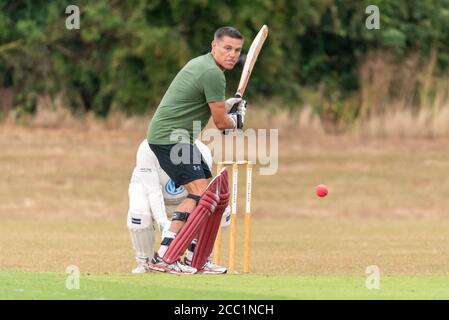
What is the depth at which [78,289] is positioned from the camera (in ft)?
35.5

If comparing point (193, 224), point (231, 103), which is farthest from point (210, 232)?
point (231, 103)

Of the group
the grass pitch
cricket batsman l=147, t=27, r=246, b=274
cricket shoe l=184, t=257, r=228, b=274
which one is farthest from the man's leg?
the grass pitch

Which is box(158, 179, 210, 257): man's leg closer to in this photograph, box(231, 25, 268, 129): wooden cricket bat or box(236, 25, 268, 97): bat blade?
box(231, 25, 268, 129): wooden cricket bat

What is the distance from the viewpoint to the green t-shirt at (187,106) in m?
12.4

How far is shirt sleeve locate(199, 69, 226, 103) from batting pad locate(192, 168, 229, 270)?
30.0 inches

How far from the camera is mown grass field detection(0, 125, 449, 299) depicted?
11406 mm

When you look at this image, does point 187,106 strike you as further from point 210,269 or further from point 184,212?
point 210,269

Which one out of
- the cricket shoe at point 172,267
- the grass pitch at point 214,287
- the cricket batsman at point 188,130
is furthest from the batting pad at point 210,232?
the grass pitch at point 214,287

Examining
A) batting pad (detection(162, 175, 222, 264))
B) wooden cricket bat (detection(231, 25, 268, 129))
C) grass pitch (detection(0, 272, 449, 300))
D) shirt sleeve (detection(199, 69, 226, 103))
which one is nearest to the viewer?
grass pitch (detection(0, 272, 449, 300))

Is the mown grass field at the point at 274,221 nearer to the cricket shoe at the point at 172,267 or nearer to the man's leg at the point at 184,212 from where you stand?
the cricket shoe at the point at 172,267

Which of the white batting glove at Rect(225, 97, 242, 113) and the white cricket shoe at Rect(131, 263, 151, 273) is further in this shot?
the white cricket shoe at Rect(131, 263, 151, 273)

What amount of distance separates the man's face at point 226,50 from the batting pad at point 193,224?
3.64 ft
